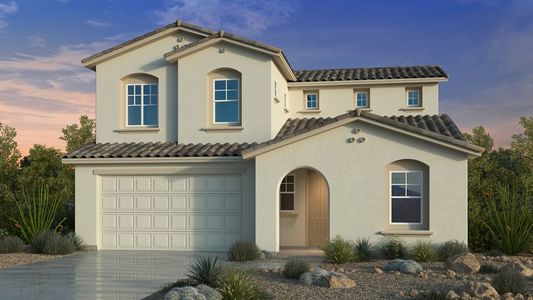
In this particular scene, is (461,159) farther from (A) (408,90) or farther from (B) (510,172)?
(B) (510,172)

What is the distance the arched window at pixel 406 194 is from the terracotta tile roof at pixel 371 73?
630cm

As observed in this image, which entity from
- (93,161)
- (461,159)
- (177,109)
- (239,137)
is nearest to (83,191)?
(93,161)

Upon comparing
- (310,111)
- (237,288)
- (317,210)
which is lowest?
(237,288)

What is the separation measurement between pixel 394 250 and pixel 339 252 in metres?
1.85

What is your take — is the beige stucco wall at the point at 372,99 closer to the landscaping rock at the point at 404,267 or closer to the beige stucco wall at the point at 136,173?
the beige stucco wall at the point at 136,173

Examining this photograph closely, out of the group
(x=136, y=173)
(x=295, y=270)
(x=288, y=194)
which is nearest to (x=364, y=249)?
(x=295, y=270)

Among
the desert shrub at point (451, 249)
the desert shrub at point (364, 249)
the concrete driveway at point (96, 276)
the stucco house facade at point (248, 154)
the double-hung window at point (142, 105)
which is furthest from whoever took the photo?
the double-hung window at point (142, 105)

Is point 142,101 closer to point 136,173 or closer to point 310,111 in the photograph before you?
point 136,173

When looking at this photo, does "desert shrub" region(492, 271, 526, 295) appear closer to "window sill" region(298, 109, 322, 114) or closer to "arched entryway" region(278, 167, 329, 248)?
"arched entryway" region(278, 167, 329, 248)

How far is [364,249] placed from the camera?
16219mm

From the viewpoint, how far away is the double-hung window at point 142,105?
20594mm

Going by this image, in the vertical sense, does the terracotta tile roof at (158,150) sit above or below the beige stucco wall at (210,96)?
below

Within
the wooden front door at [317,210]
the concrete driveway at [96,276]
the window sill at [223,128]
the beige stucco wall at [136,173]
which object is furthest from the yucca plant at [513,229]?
the concrete driveway at [96,276]

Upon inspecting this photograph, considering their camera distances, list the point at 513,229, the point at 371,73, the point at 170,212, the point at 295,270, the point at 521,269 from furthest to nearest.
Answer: the point at 371,73
the point at 170,212
the point at 513,229
the point at 521,269
the point at 295,270
